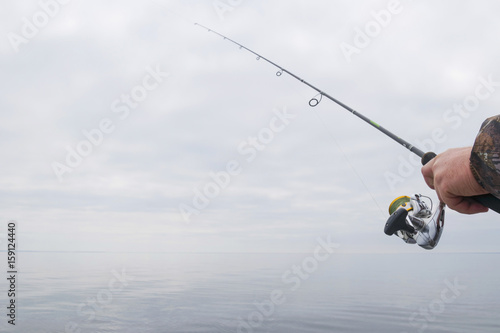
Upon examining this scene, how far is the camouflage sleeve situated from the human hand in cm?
4

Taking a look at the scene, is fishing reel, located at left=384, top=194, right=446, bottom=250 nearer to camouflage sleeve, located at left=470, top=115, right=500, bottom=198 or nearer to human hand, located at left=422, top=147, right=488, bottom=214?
human hand, located at left=422, top=147, right=488, bottom=214

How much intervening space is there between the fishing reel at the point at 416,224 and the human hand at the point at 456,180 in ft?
3.23

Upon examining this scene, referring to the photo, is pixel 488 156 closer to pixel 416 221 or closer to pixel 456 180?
pixel 456 180

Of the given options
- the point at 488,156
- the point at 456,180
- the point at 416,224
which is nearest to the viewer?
the point at 488,156

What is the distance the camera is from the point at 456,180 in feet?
5.59

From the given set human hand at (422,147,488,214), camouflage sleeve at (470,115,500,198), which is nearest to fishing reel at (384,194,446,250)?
human hand at (422,147,488,214)

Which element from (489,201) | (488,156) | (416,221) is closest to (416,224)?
(416,221)

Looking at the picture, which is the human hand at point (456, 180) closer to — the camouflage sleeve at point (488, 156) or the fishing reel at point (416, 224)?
the camouflage sleeve at point (488, 156)

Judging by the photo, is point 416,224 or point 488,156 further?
point 416,224

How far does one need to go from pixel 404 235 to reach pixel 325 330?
14.9m

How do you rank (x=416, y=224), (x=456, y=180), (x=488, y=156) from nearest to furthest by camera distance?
(x=488, y=156)
(x=456, y=180)
(x=416, y=224)

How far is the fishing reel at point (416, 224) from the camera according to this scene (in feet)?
9.80

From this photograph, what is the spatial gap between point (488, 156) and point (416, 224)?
1.67m

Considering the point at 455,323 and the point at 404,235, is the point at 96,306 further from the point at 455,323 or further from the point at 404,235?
the point at 404,235
